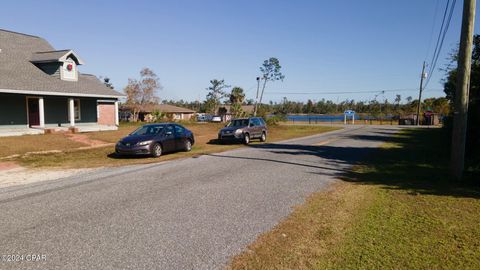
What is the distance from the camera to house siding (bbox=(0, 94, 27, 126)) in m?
21.2

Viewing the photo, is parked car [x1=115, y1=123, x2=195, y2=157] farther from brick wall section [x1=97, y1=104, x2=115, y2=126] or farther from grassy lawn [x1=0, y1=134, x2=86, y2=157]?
brick wall section [x1=97, y1=104, x2=115, y2=126]

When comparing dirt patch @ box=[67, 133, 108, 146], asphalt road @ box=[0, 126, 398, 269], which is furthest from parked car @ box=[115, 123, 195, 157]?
dirt patch @ box=[67, 133, 108, 146]

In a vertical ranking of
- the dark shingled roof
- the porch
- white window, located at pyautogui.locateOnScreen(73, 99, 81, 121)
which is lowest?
the porch

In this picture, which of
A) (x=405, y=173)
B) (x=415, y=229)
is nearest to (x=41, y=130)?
(x=405, y=173)

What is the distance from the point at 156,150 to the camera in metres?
14.8

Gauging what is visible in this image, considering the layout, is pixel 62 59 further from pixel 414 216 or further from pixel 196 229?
pixel 414 216

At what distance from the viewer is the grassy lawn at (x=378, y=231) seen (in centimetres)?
412

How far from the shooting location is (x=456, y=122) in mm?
9094

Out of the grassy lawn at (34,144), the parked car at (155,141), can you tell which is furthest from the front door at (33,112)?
the parked car at (155,141)

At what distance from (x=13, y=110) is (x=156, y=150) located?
42.3ft

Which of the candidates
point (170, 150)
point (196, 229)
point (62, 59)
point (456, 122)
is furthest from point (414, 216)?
point (62, 59)

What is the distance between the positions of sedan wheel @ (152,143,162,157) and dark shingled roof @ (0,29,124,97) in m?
11.0

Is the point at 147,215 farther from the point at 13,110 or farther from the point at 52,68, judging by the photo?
the point at 52,68

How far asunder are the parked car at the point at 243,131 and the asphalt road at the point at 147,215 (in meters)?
10.7
